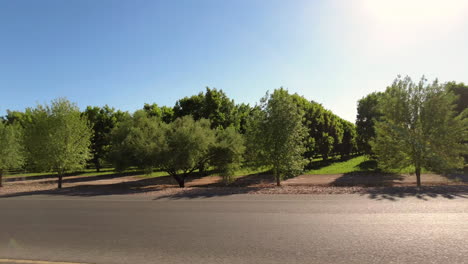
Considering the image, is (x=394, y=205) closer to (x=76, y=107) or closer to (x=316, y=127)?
(x=76, y=107)

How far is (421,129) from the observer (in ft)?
55.2

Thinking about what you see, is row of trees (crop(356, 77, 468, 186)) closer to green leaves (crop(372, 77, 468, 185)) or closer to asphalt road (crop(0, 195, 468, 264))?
green leaves (crop(372, 77, 468, 185))

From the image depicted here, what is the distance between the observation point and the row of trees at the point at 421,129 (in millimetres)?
16250

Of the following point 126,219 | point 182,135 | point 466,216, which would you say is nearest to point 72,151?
point 182,135

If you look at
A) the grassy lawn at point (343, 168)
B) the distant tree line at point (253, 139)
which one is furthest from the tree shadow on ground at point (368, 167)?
the distant tree line at point (253, 139)

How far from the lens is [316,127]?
37.2 metres

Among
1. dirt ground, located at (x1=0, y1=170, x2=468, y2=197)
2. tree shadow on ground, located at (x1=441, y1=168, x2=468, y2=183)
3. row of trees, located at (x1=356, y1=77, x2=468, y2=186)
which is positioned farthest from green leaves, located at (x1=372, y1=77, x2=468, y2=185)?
tree shadow on ground, located at (x1=441, y1=168, x2=468, y2=183)

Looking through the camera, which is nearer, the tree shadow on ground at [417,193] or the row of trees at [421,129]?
the tree shadow on ground at [417,193]

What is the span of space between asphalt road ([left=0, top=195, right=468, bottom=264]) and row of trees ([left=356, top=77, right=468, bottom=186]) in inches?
261

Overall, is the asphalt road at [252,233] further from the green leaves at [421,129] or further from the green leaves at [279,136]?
the green leaves at [279,136]

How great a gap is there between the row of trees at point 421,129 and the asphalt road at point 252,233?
6636 mm

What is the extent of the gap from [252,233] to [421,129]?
49.3 feet

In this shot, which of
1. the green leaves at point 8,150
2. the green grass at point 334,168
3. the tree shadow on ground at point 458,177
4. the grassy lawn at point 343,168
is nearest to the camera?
the tree shadow on ground at point 458,177

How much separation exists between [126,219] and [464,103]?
36.1 m
